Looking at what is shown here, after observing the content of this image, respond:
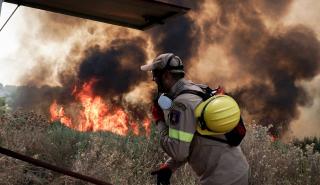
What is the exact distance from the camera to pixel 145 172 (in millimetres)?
7465

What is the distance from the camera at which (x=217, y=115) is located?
146 inches

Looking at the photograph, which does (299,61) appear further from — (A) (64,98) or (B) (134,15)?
(B) (134,15)

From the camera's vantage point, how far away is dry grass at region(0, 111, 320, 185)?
23.0 ft

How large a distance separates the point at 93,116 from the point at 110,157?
562cm

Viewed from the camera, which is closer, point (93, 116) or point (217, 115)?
point (217, 115)

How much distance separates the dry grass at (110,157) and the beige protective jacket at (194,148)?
3.11m

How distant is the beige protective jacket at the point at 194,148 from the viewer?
3758mm

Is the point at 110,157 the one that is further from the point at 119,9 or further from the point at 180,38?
the point at 180,38

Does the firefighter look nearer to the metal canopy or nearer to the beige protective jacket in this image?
the beige protective jacket

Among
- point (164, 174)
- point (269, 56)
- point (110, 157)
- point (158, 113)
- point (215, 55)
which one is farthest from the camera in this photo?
point (269, 56)

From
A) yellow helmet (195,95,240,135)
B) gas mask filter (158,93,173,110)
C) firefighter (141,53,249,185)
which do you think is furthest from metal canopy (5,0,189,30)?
yellow helmet (195,95,240,135)

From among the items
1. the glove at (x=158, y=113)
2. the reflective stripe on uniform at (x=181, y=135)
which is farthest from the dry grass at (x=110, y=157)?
the reflective stripe on uniform at (x=181, y=135)

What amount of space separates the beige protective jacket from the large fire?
738cm

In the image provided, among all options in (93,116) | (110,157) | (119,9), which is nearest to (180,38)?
(93,116)
